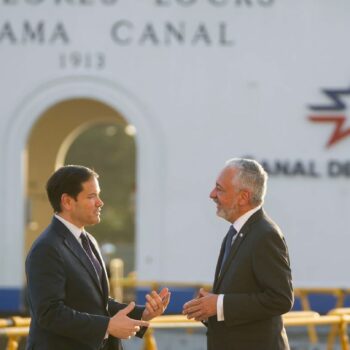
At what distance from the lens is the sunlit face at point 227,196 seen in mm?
6121

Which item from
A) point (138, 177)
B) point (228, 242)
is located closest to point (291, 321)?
point (228, 242)

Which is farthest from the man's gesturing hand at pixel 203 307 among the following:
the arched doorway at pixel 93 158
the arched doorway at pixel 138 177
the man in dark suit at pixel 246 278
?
the arched doorway at pixel 93 158

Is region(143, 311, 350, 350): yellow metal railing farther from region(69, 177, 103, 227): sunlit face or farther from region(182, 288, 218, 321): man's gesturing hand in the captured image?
region(69, 177, 103, 227): sunlit face

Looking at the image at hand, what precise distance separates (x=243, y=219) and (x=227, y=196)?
0.48 ft

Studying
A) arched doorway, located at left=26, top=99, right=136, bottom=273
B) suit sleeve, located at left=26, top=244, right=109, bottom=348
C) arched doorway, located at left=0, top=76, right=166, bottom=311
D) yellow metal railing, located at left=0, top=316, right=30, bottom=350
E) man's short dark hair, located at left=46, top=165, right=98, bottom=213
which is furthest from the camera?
arched doorway, located at left=26, top=99, right=136, bottom=273

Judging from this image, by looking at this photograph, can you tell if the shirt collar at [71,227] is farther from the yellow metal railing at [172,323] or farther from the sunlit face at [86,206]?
the yellow metal railing at [172,323]

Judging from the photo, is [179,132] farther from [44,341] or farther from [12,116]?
[44,341]

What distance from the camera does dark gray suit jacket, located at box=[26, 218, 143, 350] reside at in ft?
18.2

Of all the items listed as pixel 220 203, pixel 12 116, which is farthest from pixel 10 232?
pixel 220 203

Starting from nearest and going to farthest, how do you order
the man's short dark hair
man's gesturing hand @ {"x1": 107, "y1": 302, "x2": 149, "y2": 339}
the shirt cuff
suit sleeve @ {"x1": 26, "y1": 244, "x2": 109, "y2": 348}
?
suit sleeve @ {"x1": 26, "y1": 244, "x2": 109, "y2": 348} → man's gesturing hand @ {"x1": 107, "y1": 302, "x2": 149, "y2": 339} → the man's short dark hair → the shirt cuff

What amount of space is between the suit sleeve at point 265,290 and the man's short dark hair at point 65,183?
925 millimetres

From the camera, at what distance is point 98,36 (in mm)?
17203

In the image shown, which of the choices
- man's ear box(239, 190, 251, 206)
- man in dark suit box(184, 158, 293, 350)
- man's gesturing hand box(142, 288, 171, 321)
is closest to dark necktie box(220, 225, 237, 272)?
man in dark suit box(184, 158, 293, 350)

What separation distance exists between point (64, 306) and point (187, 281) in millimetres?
11518
